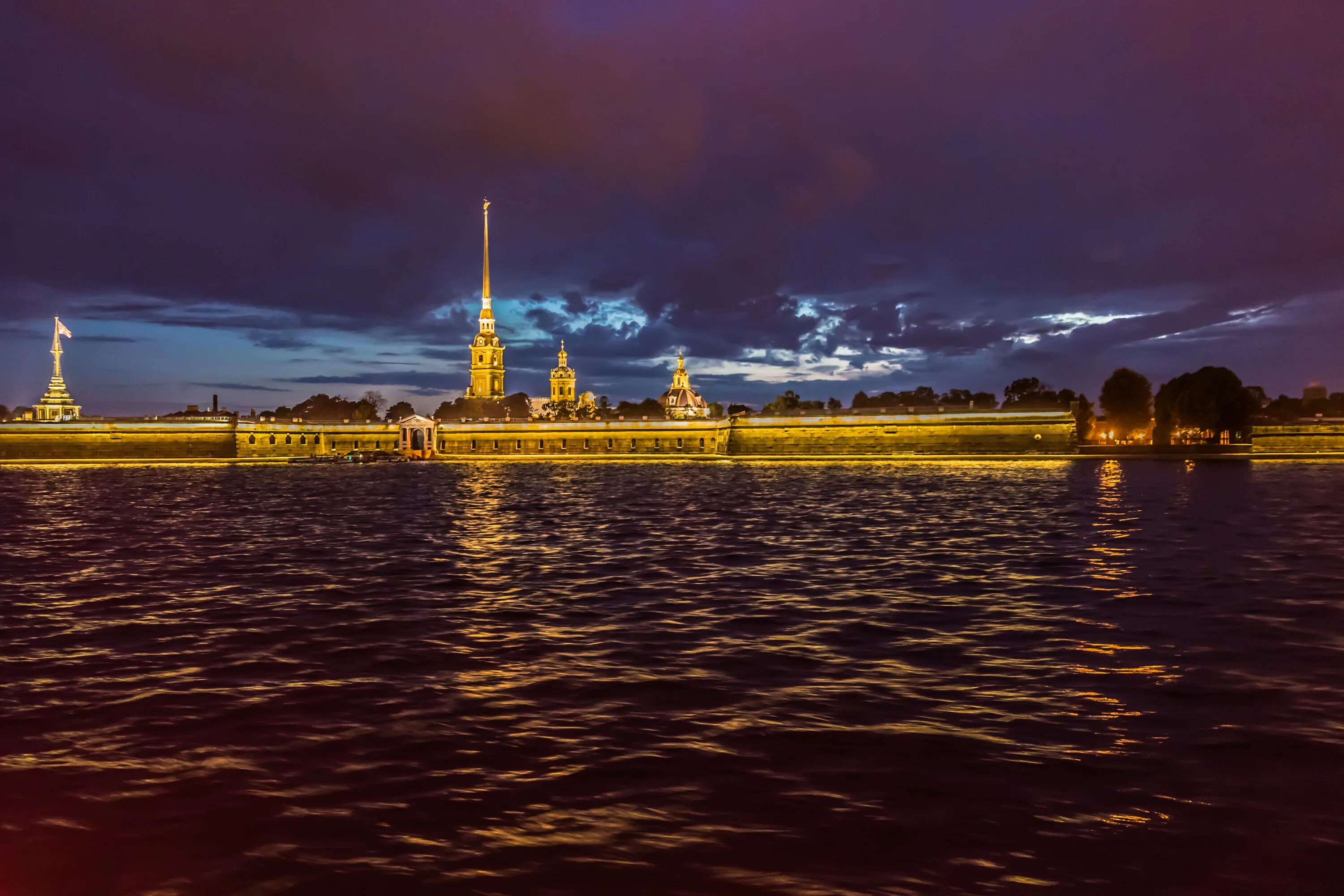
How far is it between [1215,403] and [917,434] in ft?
112

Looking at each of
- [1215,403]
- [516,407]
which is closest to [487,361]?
[516,407]

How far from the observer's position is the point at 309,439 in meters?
135

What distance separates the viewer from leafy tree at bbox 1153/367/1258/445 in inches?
4092

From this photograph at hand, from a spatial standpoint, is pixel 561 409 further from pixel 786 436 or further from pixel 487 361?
pixel 786 436

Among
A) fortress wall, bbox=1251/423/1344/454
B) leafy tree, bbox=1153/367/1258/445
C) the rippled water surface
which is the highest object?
leafy tree, bbox=1153/367/1258/445

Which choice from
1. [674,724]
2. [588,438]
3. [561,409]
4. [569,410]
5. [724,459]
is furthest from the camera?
[561,409]

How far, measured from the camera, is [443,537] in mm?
28438

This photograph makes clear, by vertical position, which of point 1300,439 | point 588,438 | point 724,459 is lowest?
point 724,459

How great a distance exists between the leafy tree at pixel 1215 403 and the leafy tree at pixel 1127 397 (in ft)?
26.1

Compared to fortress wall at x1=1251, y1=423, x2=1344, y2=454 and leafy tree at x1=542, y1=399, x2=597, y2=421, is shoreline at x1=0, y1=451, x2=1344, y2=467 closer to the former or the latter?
fortress wall at x1=1251, y1=423, x2=1344, y2=454

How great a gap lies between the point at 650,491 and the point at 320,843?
158ft

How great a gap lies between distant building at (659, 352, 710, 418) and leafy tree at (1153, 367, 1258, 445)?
83.0 m

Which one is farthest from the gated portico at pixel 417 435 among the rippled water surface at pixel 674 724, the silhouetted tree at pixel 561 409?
the rippled water surface at pixel 674 724

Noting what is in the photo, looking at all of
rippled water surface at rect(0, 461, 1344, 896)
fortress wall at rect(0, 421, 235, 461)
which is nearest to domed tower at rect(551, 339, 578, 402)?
fortress wall at rect(0, 421, 235, 461)
